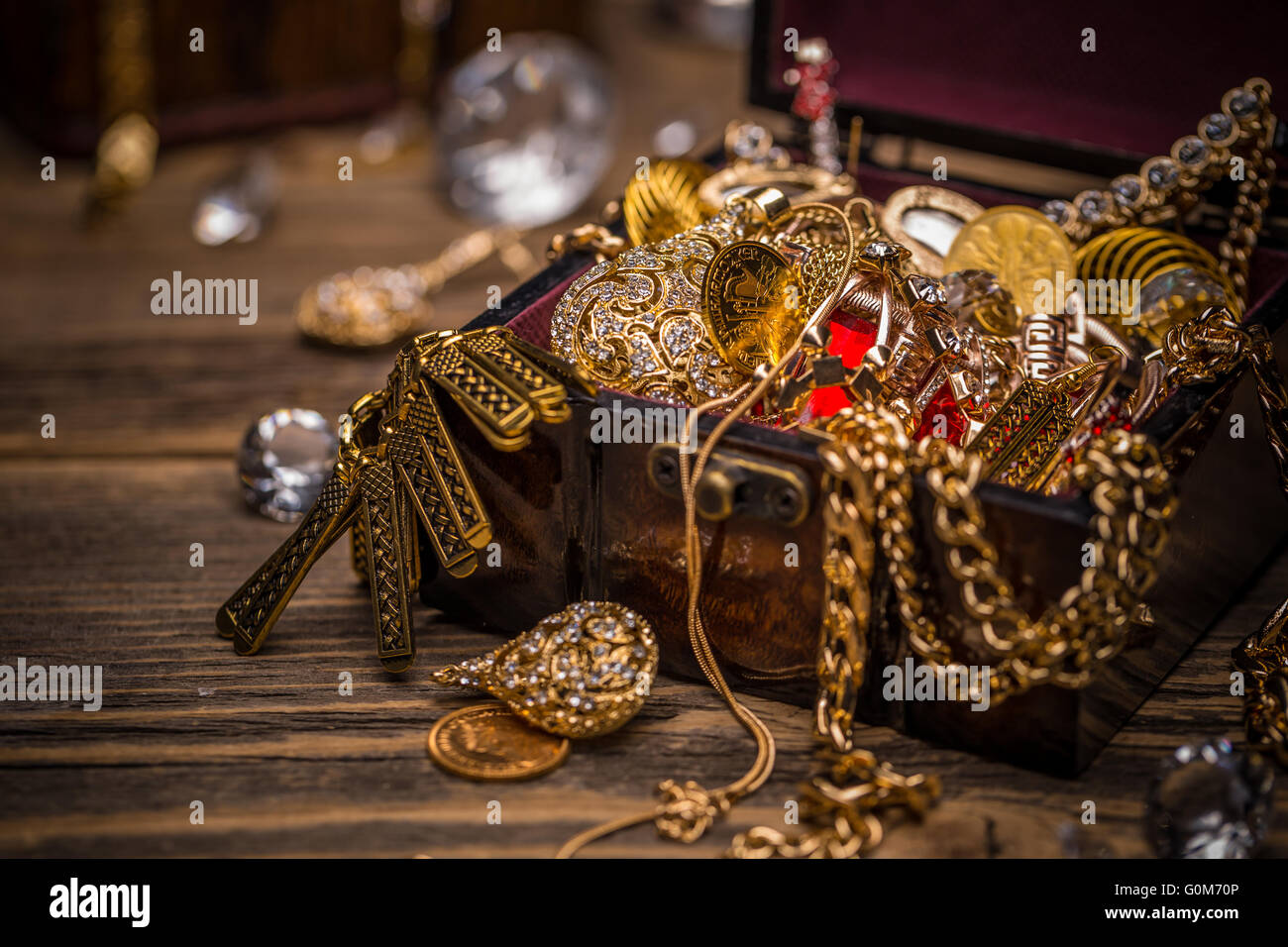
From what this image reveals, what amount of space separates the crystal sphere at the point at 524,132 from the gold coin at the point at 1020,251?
698 mm

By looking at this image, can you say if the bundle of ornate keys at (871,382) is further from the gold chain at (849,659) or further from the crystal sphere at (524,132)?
the crystal sphere at (524,132)

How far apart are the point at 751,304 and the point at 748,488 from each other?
18 cm

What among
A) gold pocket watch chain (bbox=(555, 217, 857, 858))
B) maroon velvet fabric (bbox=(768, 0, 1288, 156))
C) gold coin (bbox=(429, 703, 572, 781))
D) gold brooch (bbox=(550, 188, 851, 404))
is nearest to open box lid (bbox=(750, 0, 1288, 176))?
maroon velvet fabric (bbox=(768, 0, 1288, 156))

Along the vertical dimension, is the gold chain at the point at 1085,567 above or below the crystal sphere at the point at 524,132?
below

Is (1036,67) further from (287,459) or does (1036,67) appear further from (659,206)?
(287,459)

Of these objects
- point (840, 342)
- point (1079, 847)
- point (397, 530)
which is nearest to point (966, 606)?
point (1079, 847)

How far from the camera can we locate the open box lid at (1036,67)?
124 centimetres

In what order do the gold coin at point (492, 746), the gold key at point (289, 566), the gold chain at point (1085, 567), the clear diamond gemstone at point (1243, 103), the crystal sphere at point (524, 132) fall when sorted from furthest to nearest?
the crystal sphere at point (524, 132)
the clear diamond gemstone at point (1243, 103)
the gold key at point (289, 566)
the gold coin at point (492, 746)
the gold chain at point (1085, 567)

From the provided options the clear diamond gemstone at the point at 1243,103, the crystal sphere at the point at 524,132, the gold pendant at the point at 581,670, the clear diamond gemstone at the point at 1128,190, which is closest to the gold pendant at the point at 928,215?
the clear diamond gemstone at the point at 1128,190

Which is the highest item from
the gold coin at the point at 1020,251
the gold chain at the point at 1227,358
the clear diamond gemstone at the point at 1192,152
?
the clear diamond gemstone at the point at 1192,152

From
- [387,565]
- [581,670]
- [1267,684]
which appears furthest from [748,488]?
[1267,684]

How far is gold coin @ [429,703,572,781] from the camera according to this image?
92cm

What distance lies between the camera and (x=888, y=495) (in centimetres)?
85

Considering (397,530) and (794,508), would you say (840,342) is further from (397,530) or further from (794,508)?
(397,530)
